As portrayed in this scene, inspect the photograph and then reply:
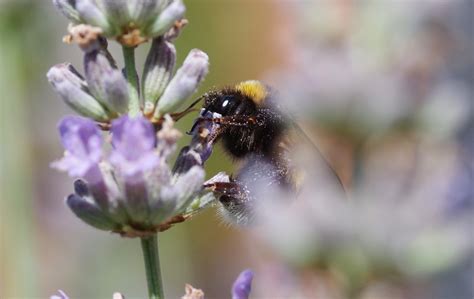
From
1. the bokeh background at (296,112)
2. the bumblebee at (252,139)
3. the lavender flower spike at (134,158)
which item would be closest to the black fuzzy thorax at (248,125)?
the bumblebee at (252,139)

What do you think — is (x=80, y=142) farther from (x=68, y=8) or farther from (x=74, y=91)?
(x=68, y=8)

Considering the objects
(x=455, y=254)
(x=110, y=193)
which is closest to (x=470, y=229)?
(x=455, y=254)

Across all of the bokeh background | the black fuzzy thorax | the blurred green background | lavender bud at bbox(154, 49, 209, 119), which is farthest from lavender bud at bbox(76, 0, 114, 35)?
the bokeh background

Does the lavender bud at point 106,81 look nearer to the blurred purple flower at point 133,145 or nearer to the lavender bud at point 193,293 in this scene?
the blurred purple flower at point 133,145

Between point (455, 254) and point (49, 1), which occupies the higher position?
point (49, 1)

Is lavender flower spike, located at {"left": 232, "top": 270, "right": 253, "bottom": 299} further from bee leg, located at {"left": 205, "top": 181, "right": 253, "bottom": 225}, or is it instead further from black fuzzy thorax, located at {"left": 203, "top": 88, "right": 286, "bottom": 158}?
black fuzzy thorax, located at {"left": 203, "top": 88, "right": 286, "bottom": 158}

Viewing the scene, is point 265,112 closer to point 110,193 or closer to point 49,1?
point 110,193
